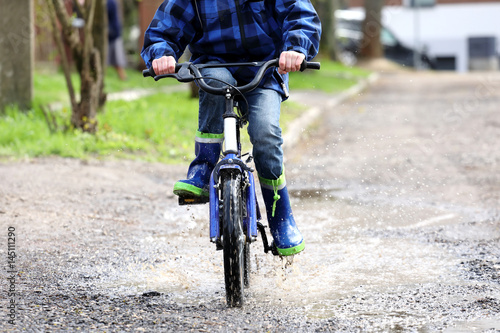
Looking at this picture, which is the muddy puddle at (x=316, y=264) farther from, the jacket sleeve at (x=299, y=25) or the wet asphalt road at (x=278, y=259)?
the jacket sleeve at (x=299, y=25)

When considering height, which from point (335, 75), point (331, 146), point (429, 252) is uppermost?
point (429, 252)

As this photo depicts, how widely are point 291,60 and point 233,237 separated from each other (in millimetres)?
795

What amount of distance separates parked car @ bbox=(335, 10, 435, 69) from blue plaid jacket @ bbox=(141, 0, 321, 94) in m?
25.1

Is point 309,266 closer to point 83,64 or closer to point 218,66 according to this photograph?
point 218,66

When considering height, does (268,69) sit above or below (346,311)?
above

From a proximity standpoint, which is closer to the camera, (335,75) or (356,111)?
(356,111)

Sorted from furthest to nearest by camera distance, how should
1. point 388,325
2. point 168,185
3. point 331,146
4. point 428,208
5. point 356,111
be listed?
point 356,111 < point 331,146 < point 168,185 < point 428,208 < point 388,325

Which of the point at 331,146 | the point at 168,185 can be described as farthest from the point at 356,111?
the point at 168,185

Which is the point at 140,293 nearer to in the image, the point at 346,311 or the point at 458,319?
the point at 346,311

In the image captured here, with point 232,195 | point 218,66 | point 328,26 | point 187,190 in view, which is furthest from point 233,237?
point 328,26

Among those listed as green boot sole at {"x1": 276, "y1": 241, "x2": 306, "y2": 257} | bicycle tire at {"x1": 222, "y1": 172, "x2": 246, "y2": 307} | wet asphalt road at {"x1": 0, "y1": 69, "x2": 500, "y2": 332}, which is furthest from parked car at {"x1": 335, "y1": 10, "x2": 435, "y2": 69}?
bicycle tire at {"x1": 222, "y1": 172, "x2": 246, "y2": 307}

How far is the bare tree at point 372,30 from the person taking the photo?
92.0ft

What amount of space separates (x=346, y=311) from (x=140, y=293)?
0.96 m

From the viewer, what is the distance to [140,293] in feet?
11.8
